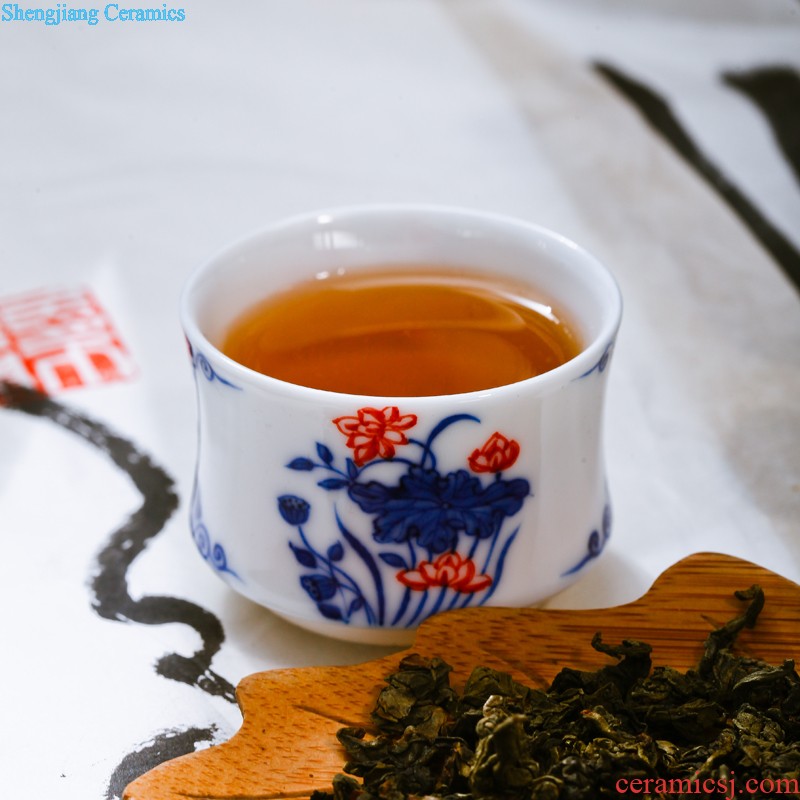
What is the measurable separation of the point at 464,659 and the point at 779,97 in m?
1.28

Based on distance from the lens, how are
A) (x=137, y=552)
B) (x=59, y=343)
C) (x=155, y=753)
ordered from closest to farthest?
(x=155, y=753), (x=137, y=552), (x=59, y=343)

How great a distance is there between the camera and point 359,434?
2.28ft

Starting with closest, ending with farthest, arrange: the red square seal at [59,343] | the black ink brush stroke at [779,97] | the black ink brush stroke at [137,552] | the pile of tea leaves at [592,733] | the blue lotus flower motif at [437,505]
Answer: the pile of tea leaves at [592,733] → the blue lotus flower motif at [437,505] → the black ink brush stroke at [137,552] → the red square seal at [59,343] → the black ink brush stroke at [779,97]

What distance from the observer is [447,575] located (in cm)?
75

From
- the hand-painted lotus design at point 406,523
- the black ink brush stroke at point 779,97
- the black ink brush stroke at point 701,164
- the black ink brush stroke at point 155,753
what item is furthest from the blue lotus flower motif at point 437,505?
the black ink brush stroke at point 779,97

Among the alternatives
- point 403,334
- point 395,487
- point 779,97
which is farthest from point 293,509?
point 779,97

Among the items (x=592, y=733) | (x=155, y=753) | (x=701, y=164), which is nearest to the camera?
(x=592, y=733)

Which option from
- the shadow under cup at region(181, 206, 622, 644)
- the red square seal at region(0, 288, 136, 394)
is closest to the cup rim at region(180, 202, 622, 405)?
the shadow under cup at region(181, 206, 622, 644)

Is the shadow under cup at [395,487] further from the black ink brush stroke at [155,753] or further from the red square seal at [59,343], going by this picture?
the red square seal at [59,343]

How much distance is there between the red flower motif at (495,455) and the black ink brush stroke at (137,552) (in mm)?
264

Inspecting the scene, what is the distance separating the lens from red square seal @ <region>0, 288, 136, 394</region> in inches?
47.8

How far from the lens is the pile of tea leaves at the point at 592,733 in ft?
2.01

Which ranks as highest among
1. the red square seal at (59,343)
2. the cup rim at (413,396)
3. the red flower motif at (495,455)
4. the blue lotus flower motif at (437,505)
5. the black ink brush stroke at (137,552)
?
the cup rim at (413,396)

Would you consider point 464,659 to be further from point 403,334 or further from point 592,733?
point 403,334
